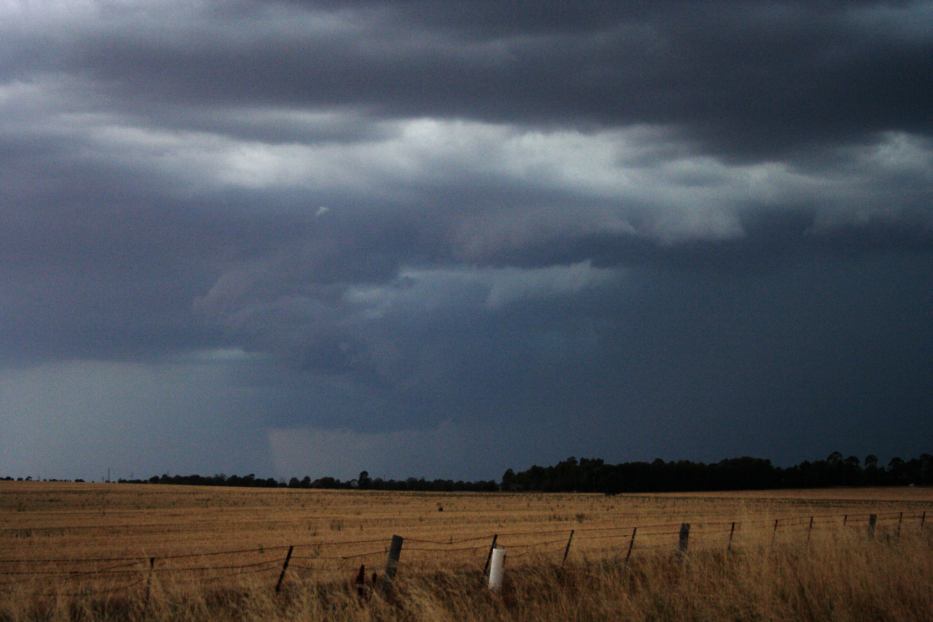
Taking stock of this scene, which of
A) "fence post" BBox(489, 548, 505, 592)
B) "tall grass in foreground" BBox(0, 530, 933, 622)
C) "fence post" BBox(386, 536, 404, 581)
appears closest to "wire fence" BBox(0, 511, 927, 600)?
"fence post" BBox(386, 536, 404, 581)

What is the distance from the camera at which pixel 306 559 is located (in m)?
26.2

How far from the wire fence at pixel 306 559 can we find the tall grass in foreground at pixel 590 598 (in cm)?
67

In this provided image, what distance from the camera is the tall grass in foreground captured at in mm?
12438

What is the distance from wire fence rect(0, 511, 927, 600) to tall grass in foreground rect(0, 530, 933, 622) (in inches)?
26.2

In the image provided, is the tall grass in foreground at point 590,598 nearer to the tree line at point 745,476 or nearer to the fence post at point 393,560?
the fence post at point 393,560

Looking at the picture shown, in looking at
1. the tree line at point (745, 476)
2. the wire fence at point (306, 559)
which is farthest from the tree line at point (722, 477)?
the wire fence at point (306, 559)

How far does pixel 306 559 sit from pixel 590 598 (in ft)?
47.6

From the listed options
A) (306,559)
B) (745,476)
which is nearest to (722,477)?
(745,476)

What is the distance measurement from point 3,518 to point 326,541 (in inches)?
880

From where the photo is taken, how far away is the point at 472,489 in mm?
181625

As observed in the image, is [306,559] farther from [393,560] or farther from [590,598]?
[590,598]

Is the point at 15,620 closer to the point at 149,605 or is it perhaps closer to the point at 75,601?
the point at 149,605

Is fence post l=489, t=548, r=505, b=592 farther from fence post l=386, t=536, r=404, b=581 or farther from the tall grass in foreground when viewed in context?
fence post l=386, t=536, r=404, b=581

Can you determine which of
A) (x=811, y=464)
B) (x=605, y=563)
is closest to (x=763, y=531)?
(x=605, y=563)
